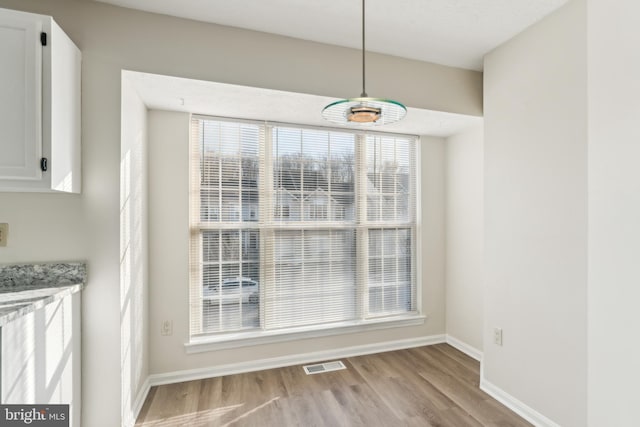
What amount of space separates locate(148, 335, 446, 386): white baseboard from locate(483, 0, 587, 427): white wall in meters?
0.93

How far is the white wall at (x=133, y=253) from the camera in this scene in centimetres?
192

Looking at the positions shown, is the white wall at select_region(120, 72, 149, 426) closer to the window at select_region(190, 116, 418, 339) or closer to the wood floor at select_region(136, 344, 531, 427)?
the wood floor at select_region(136, 344, 531, 427)

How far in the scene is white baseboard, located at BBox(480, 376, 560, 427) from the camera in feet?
6.65

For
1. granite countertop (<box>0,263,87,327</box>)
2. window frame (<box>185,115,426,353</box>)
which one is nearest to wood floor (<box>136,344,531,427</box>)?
window frame (<box>185,115,426,353</box>)

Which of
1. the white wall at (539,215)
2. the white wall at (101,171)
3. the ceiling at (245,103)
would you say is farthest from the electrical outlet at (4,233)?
the white wall at (539,215)

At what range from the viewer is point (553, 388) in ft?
6.44

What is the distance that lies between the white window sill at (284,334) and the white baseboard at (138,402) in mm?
369

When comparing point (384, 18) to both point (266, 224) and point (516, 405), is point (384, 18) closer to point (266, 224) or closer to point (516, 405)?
point (266, 224)

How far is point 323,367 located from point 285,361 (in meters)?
0.36

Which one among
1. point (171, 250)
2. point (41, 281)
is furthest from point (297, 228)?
point (41, 281)

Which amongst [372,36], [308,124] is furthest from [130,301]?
[372,36]

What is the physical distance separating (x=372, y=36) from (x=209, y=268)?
235 cm

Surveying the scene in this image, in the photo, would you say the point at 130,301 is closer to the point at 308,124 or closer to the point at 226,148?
the point at 226,148

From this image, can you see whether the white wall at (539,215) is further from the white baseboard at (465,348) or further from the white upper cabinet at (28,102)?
the white upper cabinet at (28,102)
